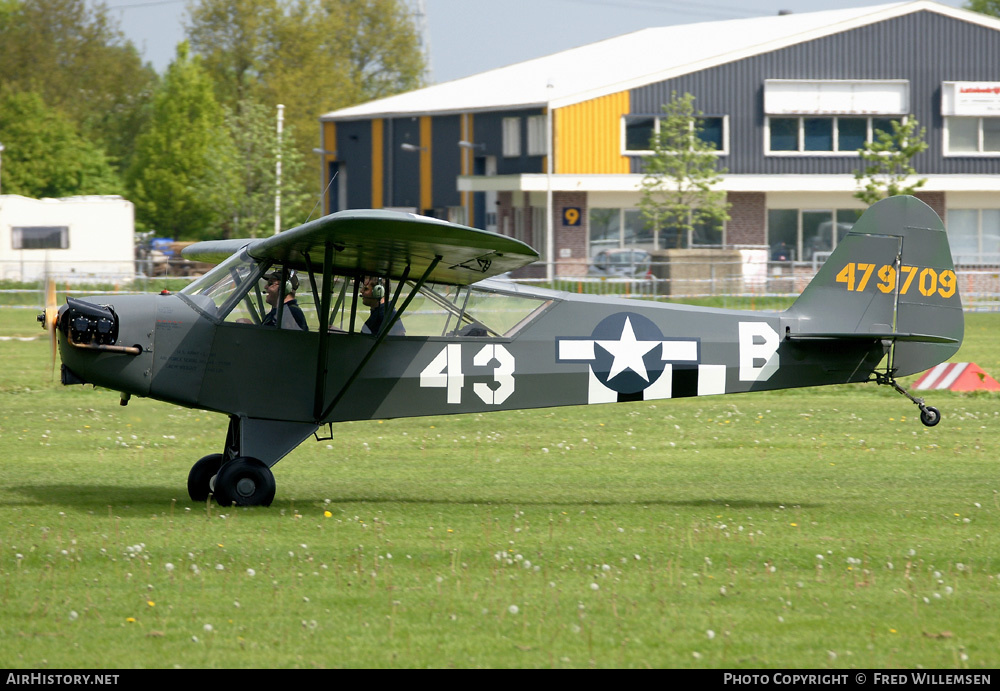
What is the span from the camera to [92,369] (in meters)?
10.1

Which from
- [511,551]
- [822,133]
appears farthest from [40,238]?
[511,551]

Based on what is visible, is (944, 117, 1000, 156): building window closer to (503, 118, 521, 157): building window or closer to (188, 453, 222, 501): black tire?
(503, 118, 521, 157): building window

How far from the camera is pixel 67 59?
7969 cm

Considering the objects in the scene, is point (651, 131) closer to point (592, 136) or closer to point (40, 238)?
point (592, 136)

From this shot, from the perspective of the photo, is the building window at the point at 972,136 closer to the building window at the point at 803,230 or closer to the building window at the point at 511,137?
the building window at the point at 803,230

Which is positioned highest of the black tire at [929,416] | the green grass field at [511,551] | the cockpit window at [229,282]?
the cockpit window at [229,282]

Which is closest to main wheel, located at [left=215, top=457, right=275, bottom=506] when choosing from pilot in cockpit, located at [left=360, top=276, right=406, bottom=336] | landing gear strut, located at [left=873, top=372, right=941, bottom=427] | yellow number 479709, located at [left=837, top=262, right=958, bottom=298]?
pilot in cockpit, located at [left=360, top=276, right=406, bottom=336]

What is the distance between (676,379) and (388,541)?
10.6 ft

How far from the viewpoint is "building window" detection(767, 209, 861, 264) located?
167 ft

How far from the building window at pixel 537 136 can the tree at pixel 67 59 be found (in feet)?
113

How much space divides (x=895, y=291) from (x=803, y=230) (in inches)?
1632

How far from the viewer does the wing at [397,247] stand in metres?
9.18

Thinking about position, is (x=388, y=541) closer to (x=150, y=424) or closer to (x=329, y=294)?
(x=329, y=294)

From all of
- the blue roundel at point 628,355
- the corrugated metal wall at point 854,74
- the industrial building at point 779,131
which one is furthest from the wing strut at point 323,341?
the corrugated metal wall at point 854,74
